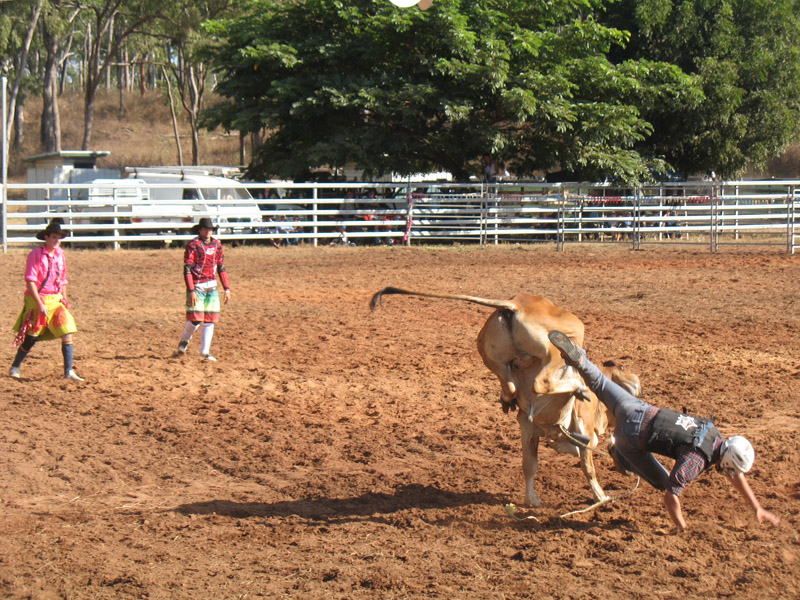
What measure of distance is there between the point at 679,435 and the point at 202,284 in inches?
258

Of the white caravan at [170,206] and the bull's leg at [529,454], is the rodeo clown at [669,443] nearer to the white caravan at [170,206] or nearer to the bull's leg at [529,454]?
the bull's leg at [529,454]

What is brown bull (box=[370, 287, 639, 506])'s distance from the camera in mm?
4789

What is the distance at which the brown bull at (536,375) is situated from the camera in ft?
15.7

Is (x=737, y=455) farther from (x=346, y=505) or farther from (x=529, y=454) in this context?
(x=346, y=505)

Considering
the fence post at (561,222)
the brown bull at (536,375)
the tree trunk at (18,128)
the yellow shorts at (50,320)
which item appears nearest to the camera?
the brown bull at (536,375)

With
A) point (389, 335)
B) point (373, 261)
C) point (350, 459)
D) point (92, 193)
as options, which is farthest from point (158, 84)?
point (350, 459)

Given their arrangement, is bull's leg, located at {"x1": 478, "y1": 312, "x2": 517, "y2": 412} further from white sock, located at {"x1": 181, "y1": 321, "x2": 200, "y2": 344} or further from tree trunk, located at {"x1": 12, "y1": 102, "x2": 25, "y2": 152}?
tree trunk, located at {"x1": 12, "y1": 102, "x2": 25, "y2": 152}

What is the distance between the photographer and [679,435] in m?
4.32

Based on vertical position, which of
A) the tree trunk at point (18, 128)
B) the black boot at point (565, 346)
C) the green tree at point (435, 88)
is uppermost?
the tree trunk at point (18, 128)

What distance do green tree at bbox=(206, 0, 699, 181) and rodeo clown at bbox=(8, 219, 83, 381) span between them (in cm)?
1459

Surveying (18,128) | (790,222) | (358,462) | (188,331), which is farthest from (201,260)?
(18,128)

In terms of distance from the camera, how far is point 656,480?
4535mm

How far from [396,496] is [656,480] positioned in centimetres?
177

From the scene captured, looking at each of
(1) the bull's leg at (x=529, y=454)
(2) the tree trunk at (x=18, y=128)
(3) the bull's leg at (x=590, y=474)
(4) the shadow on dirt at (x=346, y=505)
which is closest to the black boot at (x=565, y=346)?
(1) the bull's leg at (x=529, y=454)
